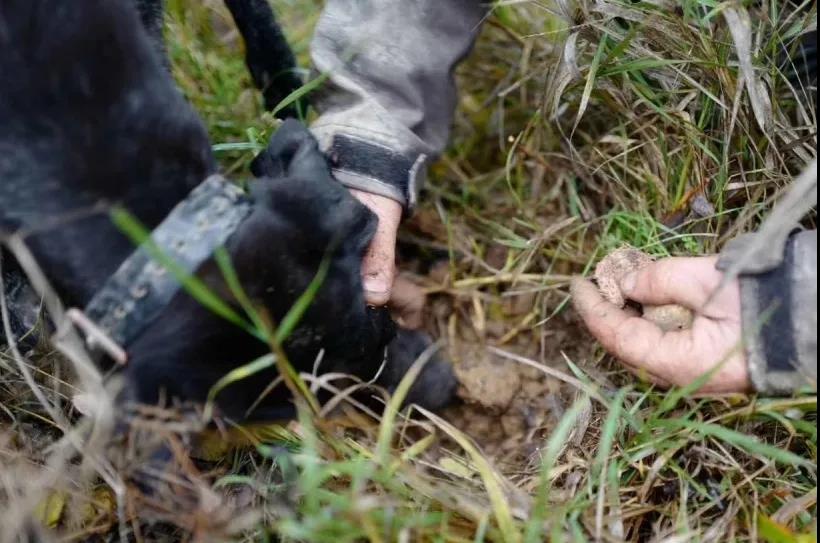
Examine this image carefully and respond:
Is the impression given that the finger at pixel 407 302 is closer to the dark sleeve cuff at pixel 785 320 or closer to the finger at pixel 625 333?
the finger at pixel 625 333

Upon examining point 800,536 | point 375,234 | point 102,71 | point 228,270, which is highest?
point 102,71

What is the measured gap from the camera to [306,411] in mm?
1213

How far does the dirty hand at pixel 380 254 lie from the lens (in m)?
1.45

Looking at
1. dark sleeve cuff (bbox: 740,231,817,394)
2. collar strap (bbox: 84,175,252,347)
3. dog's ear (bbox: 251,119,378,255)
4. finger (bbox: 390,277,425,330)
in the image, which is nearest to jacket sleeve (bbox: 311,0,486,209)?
dog's ear (bbox: 251,119,378,255)

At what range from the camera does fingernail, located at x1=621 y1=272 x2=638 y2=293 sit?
4.70ft

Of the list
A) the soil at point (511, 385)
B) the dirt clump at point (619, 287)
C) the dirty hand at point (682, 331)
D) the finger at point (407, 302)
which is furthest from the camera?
the finger at point (407, 302)

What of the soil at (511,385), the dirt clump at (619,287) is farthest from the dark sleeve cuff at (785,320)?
the soil at (511,385)

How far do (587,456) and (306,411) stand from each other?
603 mm

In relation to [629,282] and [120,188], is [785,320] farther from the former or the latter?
[120,188]

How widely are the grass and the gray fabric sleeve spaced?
0.07 m

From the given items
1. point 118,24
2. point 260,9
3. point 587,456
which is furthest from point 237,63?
point 587,456

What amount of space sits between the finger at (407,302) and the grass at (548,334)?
8 centimetres

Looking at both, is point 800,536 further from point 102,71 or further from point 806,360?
point 102,71

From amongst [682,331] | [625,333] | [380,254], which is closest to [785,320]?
[682,331]
